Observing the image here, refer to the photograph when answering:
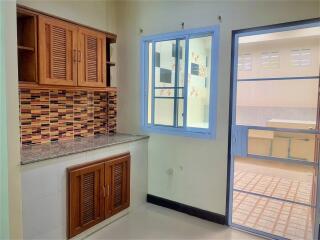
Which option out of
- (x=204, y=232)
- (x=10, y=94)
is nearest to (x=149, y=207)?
(x=204, y=232)

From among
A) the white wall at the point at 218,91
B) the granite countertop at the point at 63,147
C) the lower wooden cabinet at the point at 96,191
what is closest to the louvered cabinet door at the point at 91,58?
the white wall at the point at 218,91

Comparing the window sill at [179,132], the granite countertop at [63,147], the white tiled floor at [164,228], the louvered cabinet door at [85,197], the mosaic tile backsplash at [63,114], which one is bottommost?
the white tiled floor at [164,228]

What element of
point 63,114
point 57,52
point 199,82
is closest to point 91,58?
point 57,52

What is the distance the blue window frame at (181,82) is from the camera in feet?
9.41

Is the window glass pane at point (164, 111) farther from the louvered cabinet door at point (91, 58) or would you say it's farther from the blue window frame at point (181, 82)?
the louvered cabinet door at point (91, 58)

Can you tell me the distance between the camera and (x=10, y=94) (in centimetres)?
192

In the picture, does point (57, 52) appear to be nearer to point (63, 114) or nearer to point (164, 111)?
point (63, 114)

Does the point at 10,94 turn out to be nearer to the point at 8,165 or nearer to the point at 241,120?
the point at 8,165

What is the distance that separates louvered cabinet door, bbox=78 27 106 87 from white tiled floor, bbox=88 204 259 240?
160 cm

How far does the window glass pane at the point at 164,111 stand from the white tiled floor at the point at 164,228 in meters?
1.15

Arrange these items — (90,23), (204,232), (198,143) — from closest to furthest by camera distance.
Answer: (204,232) < (198,143) < (90,23)

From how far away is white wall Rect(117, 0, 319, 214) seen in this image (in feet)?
8.30

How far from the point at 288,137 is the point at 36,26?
2.58 metres

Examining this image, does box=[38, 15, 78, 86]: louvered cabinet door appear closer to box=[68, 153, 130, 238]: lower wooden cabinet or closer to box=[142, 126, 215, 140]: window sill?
box=[68, 153, 130, 238]: lower wooden cabinet
